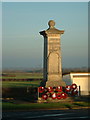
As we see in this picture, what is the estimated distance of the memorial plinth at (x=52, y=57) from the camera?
61.5 ft

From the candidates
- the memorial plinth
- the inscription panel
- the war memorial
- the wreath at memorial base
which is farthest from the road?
the inscription panel

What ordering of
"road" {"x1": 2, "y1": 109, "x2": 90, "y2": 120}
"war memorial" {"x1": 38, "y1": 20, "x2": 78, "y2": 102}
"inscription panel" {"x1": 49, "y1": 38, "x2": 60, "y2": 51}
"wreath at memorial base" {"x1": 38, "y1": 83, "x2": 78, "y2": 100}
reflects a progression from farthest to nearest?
"inscription panel" {"x1": 49, "y1": 38, "x2": 60, "y2": 51}
"war memorial" {"x1": 38, "y1": 20, "x2": 78, "y2": 102}
"wreath at memorial base" {"x1": 38, "y1": 83, "x2": 78, "y2": 100}
"road" {"x1": 2, "y1": 109, "x2": 90, "y2": 120}

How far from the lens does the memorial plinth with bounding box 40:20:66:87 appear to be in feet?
61.5

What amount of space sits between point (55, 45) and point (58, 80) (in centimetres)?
219

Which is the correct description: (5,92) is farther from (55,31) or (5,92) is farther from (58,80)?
(55,31)

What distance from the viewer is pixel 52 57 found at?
18.9 m

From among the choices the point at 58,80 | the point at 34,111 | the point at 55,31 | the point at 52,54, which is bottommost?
the point at 34,111

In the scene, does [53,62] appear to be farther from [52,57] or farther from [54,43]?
[54,43]

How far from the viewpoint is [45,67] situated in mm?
19188

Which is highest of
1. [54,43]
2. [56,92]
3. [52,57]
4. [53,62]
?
[54,43]

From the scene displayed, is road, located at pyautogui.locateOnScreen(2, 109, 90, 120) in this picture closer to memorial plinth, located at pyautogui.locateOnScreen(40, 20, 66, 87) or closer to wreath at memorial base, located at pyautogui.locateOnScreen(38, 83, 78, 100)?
wreath at memorial base, located at pyautogui.locateOnScreen(38, 83, 78, 100)

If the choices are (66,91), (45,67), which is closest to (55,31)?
(45,67)

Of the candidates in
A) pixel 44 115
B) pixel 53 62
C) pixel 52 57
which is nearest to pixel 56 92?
pixel 53 62

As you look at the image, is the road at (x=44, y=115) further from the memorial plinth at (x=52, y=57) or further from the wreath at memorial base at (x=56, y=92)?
the memorial plinth at (x=52, y=57)
